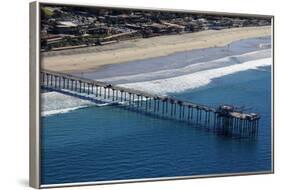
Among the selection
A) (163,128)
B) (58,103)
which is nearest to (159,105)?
(163,128)

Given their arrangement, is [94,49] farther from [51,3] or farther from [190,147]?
[190,147]

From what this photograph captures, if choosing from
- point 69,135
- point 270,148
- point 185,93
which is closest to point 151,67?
point 185,93

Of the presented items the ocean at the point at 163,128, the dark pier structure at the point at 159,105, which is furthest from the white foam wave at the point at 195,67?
the dark pier structure at the point at 159,105

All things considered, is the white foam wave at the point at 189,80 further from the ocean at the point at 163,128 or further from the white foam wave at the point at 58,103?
the white foam wave at the point at 58,103

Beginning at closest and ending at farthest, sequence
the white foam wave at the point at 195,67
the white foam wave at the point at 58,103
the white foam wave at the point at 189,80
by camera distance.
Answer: the white foam wave at the point at 58,103, the white foam wave at the point at 195,67, the white foam wave at the point at 189,80

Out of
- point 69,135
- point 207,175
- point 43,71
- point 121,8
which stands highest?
point 121,8

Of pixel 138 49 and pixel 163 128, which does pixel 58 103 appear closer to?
pixel 138 49
